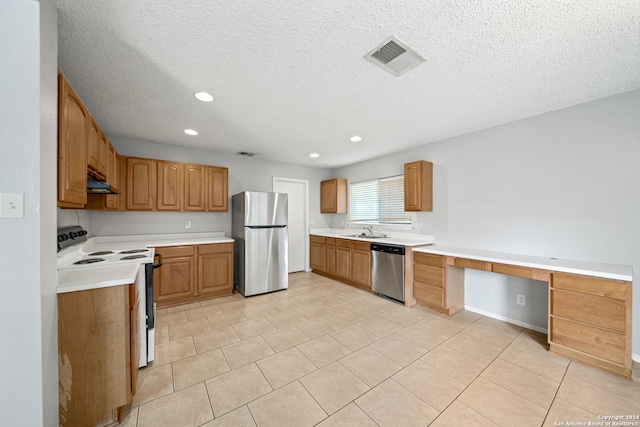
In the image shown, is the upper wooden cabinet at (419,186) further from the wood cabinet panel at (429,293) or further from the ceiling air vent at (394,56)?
the ceiling air vent at (394,56)

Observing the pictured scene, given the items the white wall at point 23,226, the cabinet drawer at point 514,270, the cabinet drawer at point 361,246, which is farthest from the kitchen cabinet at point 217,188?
the cabinet drawer at point 514,270

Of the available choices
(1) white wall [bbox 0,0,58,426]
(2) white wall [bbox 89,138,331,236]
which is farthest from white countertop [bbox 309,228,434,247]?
(1) white wall [bbox 0,0,58,426]

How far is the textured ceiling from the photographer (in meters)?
1.36

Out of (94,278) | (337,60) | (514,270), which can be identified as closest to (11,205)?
(94,278)

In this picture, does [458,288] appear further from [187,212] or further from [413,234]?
[187,212]

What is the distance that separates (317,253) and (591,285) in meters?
4.01

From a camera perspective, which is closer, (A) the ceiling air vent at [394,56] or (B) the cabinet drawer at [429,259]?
(A) the ceiling air vent at [394,56]

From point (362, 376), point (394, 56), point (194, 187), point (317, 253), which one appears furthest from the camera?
point (317, 253)

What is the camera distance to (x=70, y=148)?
1566 millimetres

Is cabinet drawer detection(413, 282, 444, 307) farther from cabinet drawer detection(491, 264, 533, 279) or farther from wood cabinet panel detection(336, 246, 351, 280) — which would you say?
wood cabinet panel detection(336, 246, 351, 280)

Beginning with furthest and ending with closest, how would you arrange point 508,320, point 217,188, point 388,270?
1. point 217,188
2. point 388,270
3. point 508,320

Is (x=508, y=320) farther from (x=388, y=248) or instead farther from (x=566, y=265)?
(x=388, y=248)

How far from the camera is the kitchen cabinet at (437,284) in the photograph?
307 cm

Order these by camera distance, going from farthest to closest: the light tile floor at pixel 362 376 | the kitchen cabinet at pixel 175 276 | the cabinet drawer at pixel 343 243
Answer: the cabinet drawer at pixel 343 243
the kitchen cabinet at pixel 175 276
the light tile floor at pixel 362 376
